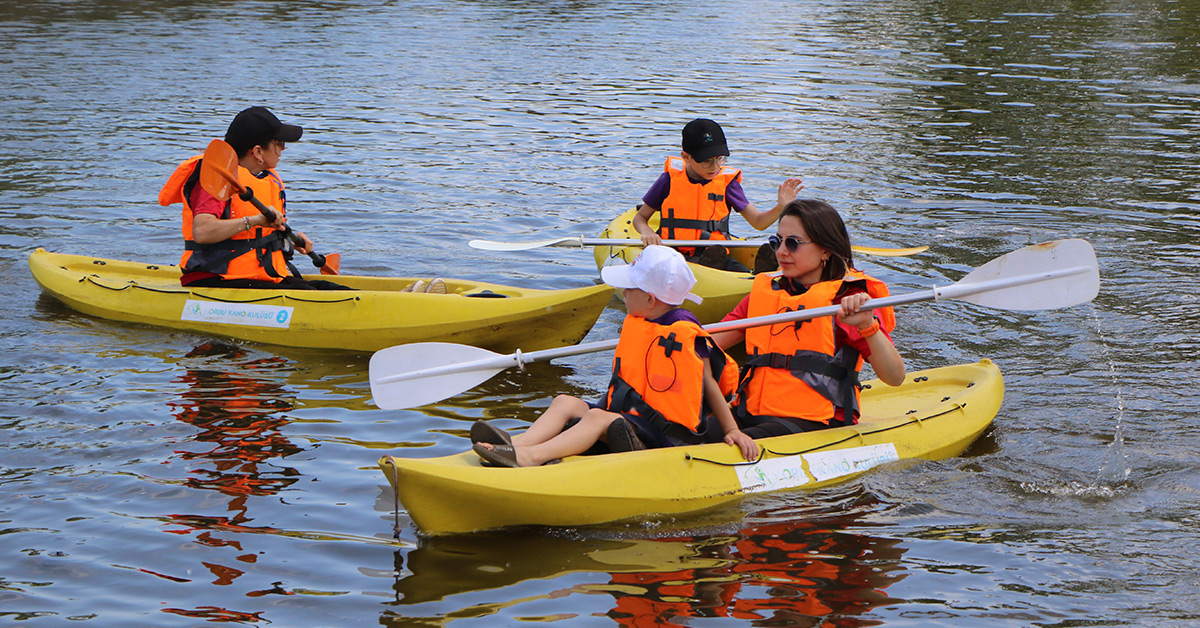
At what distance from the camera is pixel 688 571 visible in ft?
14.2

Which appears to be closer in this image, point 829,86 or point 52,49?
point 829,86

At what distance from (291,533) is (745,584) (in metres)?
1.77

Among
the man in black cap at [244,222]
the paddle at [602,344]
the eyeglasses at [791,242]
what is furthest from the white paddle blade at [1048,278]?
the man in black cap at [244,222]

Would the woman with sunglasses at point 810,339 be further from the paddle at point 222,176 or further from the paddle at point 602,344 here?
the paddle at point 222,176

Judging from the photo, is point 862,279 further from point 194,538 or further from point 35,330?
point 35,330

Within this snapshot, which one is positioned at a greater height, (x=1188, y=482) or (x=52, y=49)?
(x=52, y=49)

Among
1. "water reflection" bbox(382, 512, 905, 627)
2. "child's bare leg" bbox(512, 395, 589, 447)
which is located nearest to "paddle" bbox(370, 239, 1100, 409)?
"child's bare leg" bbox(512, 395, 589, 447)

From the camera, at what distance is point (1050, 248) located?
523 cm

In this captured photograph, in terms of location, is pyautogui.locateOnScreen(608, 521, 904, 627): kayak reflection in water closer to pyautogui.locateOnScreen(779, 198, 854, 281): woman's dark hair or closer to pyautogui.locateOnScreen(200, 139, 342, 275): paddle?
pyautogui.locateOnScreen(779, 198, 854, 281): woman's dark hair

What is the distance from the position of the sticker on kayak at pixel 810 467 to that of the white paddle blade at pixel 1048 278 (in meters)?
0.83

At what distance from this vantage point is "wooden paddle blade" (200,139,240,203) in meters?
6.78

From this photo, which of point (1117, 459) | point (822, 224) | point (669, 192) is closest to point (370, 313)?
point (669, 192)

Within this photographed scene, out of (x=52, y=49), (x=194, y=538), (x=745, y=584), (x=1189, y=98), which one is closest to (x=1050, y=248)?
(x=745, y=584)

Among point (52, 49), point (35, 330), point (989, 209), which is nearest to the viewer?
point (35, 330)
